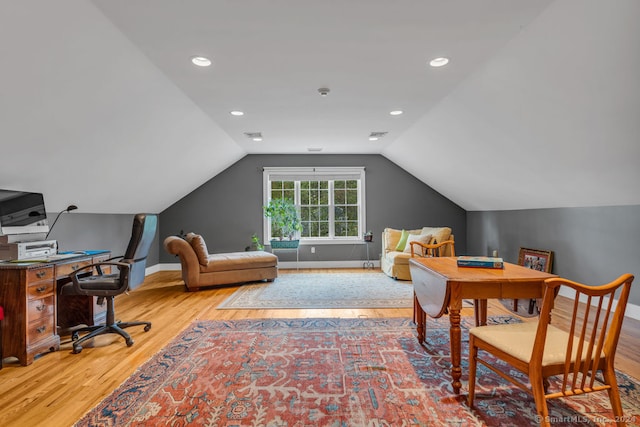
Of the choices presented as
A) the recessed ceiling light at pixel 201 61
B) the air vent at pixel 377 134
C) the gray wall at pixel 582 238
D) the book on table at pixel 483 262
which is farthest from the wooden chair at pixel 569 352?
the air vent at pixel 377 134

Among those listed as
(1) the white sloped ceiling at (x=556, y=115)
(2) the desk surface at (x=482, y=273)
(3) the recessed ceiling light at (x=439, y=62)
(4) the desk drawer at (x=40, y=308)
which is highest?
(3) the recessed ceiling light at (x=439, y=62)

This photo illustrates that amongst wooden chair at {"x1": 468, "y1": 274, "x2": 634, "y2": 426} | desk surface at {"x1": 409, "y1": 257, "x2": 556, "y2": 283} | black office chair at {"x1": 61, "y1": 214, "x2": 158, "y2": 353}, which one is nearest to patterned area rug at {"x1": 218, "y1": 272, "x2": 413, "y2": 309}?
black office chair at {"x1": 61, "y1": 214, "x2": 158, "y2": 353}

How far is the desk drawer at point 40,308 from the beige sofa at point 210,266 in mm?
1905

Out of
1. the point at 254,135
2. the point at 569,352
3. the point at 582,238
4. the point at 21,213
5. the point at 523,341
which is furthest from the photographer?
the point at 254,135

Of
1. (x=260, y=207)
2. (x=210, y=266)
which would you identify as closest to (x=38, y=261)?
(x=210, y=266)

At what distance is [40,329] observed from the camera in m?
2.46

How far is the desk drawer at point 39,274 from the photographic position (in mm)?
2377

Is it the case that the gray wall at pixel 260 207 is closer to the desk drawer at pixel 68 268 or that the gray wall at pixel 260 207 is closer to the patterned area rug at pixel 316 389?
the desk drawer at pixel 68 268

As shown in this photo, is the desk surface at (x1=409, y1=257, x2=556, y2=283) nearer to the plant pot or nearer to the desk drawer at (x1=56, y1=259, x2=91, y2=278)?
the desk drawer at (x1=56, y1=259, x2=91, y2=278)

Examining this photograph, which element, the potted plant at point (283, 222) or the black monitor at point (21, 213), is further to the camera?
the potted plant at point (283, 222)

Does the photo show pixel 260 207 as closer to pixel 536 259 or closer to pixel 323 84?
pixel 323 84

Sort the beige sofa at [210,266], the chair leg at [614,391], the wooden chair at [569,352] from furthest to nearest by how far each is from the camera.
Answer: the beige sofa at [210,266], the chair leg at [614,391], the wooden chair at [569,352]

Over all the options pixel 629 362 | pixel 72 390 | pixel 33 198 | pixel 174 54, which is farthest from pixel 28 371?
pixel 629 362

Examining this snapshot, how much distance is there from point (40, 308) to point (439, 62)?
11.8 feet
